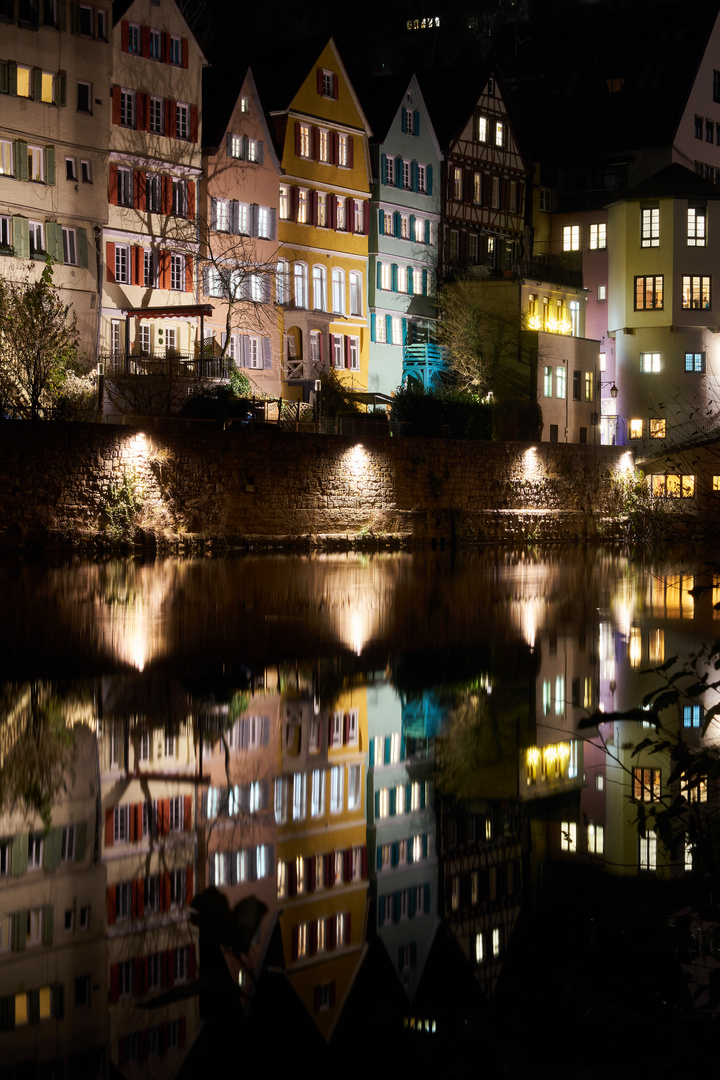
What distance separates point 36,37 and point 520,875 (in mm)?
42235

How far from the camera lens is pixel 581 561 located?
137 ft

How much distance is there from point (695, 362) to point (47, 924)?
60416 mm

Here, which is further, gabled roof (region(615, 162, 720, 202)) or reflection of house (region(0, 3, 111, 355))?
gabled roof (region(615, 162, 720, 202))

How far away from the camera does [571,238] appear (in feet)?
227

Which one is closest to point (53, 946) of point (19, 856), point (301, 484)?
point (19, 856)

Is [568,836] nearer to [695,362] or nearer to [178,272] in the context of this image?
[178,272]

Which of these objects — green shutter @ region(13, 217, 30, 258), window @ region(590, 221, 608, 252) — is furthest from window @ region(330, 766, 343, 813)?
window @ region(590, 221, 608, 252)

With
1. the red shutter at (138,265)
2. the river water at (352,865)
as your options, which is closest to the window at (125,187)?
the red shutter at (138,265)

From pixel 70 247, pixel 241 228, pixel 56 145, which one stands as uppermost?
pixel 56 145

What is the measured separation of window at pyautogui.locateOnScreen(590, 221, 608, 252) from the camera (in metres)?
67.9

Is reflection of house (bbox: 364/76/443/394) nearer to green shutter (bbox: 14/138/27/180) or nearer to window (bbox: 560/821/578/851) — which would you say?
green shutter (bbox: 14/138/27/180)

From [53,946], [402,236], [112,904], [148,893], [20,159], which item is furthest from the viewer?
[402,236]

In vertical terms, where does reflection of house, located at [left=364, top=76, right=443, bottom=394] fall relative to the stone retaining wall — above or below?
above

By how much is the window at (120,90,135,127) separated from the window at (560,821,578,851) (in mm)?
42912
